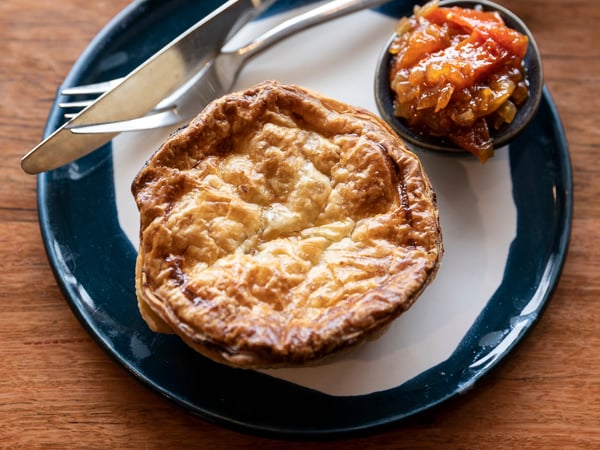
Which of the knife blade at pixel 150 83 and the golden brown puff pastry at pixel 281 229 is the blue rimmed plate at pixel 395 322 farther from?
the golden brown puff pastry at pixel 281 229

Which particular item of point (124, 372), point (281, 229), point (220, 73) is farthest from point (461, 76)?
point (124, 372)

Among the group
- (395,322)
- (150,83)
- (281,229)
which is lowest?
(395,322)

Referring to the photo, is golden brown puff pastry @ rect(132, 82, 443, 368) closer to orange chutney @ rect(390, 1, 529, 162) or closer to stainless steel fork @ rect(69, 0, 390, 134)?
orange chutney @ rect(390, 1, 529, 162)

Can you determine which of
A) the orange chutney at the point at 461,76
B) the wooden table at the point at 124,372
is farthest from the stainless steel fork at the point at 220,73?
the wooden table at the point at 124,372

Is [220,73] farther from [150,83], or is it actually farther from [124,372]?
[124,372]

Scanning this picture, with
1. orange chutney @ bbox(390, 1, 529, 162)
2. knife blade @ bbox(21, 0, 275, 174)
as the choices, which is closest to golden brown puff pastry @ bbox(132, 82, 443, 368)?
orange chutney @ bbox(390, 1, 529, 162)
